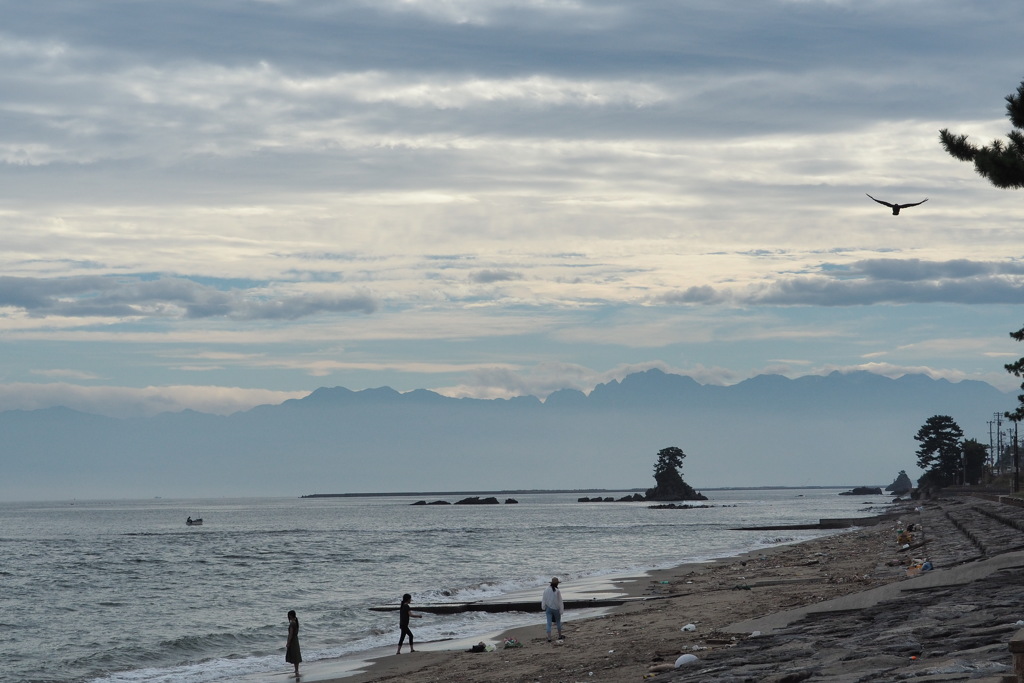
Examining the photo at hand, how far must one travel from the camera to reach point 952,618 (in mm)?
16109

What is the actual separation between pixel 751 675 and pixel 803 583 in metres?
25.7

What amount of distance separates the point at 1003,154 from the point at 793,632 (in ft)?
37.4

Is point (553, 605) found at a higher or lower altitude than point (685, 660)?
lower

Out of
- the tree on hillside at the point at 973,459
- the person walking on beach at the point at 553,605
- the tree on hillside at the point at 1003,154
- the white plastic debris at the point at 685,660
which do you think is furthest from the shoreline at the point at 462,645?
the tree on hillside at the point at 973,459

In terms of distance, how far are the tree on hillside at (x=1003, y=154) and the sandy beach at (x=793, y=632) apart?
8390 mm

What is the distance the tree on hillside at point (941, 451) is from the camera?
6688 inches

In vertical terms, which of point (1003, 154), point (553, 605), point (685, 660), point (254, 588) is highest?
point (1003, 154)

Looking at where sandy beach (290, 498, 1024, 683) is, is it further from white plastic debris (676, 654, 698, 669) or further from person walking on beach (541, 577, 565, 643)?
person walking on beach (541, 577, 565, 643)

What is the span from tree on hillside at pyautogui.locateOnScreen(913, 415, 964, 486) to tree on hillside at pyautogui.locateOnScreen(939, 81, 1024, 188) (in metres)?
161

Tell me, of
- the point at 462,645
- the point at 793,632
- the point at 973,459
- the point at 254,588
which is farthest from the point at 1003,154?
the point at 973,459

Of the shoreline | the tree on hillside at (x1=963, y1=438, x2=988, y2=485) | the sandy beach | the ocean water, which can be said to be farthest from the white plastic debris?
the tree on hillside at (x1=963, y1=438, x2=988, y2=485)

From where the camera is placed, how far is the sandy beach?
1330 centimetres

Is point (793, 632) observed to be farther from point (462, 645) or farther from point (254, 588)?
point (254, 588)

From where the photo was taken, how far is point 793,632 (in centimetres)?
1816
